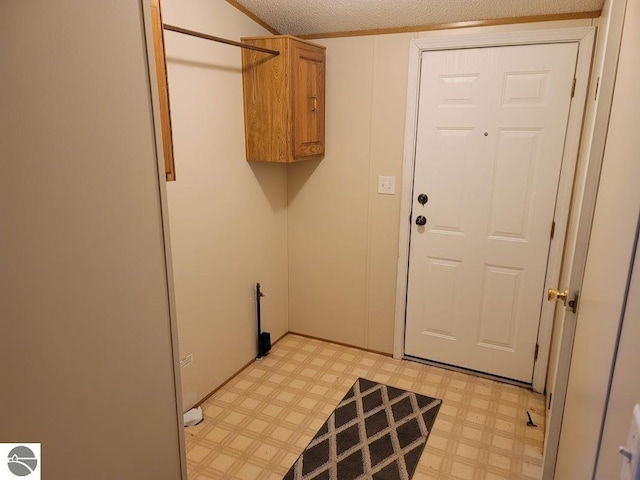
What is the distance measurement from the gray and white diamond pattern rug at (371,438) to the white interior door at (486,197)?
0.55 metres

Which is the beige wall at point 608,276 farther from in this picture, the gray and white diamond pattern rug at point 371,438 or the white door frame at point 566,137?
the white door frame at point 566,137

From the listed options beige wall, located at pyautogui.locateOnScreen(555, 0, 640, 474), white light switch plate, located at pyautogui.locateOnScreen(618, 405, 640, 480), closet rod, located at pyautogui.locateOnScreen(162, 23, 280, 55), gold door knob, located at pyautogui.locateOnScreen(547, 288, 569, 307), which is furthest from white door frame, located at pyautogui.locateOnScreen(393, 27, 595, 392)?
white light switch plate, located at pyautogui.locateOnScreen(618, 405, 640, 480)

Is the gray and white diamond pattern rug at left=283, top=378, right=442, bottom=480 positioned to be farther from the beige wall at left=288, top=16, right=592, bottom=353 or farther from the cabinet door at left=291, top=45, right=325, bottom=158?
the cabinet door at left=291, top=45, right=325, bottom=158

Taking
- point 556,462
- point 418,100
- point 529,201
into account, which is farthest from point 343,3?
point 556,462

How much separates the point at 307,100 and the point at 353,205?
2.47 ft

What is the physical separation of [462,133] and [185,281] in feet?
5.85

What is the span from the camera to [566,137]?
2.27m

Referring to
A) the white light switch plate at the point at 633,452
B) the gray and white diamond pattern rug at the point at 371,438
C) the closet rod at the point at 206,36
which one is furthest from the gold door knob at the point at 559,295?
the closet rod at the point at 206,36

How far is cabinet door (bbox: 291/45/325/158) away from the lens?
7.95 ft

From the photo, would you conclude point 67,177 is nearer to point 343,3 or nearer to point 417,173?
point 343,3

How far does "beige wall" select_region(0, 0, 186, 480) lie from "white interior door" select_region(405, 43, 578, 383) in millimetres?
1984

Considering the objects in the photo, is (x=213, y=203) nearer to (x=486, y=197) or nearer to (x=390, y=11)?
(x=390, y=11)

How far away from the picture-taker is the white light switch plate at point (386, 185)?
8.95 feet

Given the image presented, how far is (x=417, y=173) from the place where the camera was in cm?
265
